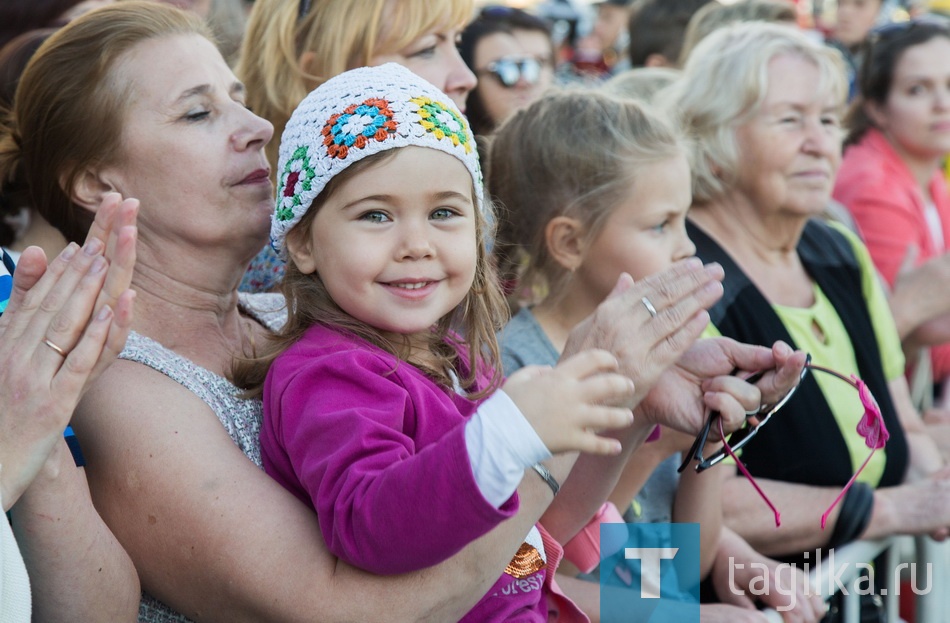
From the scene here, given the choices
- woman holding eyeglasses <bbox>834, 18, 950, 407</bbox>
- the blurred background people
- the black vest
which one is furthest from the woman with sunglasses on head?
the blurred background people

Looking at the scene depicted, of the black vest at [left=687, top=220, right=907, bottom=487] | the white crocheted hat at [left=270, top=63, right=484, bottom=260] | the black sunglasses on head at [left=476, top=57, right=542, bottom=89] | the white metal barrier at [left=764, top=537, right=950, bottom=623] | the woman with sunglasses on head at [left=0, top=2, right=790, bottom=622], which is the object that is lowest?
the white metal barrier at [left=764, top=537, right=950, bottom=623]

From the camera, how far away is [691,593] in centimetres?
269

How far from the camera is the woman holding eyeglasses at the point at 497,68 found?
4500 mm

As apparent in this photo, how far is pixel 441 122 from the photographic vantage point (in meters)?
1.90

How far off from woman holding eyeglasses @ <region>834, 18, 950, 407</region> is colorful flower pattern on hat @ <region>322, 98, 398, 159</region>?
311cm

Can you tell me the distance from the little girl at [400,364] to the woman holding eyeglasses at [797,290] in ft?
4.25

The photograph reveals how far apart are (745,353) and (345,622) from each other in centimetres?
98

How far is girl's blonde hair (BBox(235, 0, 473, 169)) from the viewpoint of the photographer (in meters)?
2.92

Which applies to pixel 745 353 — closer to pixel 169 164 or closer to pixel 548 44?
pixel 169 164

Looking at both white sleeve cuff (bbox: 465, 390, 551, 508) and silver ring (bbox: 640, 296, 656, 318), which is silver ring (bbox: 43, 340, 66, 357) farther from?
silver ring (bbox: 640, 296, 656, 318)

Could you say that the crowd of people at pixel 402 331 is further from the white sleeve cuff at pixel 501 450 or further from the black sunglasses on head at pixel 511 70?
the black sunglasses on head at pixel 511 70

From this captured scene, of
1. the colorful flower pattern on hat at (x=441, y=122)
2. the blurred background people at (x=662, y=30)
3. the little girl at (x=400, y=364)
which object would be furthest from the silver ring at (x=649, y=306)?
the blurred background people at (x=662, y=30)

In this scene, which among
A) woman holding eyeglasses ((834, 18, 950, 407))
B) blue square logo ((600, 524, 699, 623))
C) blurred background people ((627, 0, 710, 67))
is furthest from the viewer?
blurred background people ((627, 0, 710, 67))

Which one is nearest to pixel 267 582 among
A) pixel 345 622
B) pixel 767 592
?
pixel 345 622
